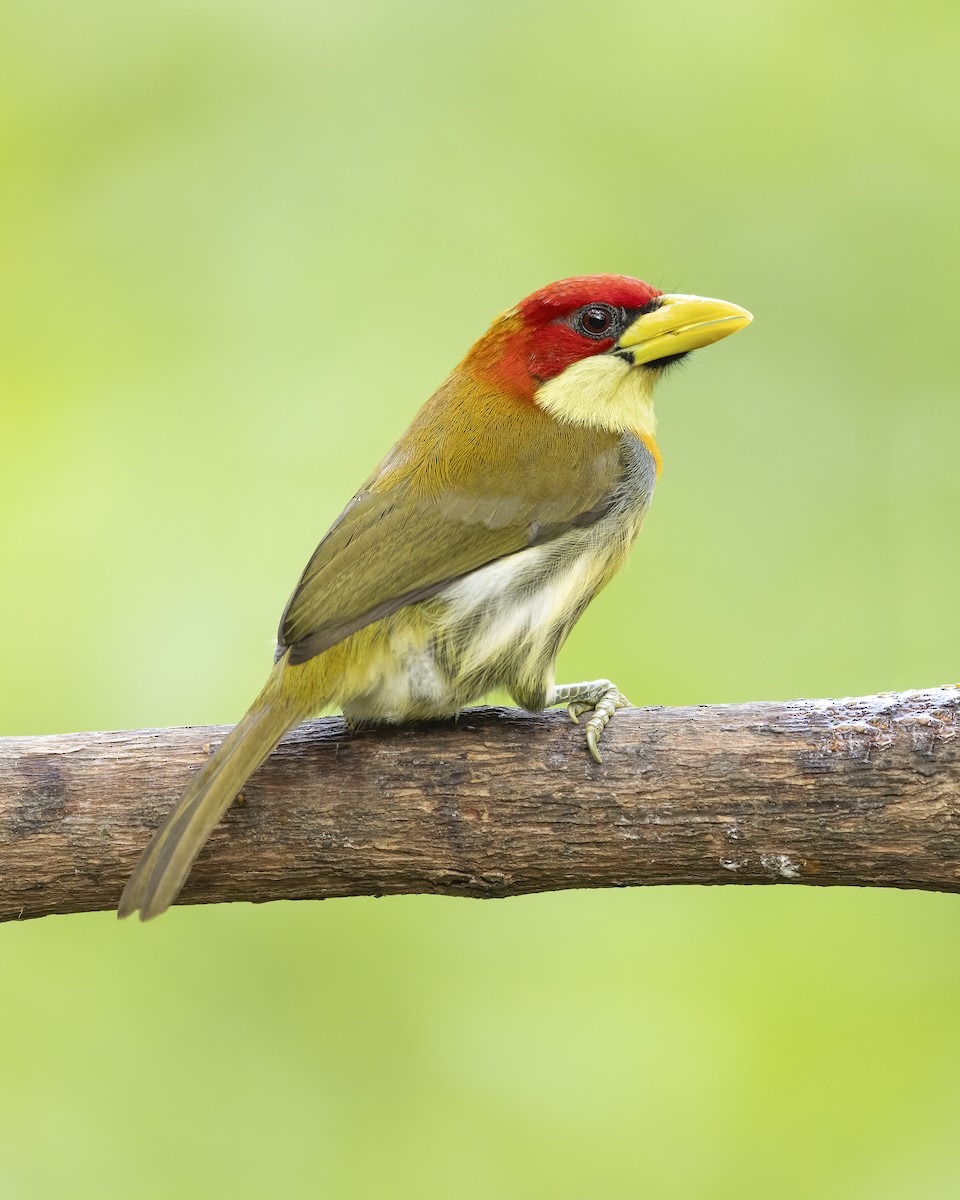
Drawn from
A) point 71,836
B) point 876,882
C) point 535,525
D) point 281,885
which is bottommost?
point 876,882

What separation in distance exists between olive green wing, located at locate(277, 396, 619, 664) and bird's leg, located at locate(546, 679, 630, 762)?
311 millimetres

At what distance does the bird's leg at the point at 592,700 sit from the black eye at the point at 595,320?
74 cm

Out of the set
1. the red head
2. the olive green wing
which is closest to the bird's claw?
the olive green wing

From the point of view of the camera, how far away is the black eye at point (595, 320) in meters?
2.79

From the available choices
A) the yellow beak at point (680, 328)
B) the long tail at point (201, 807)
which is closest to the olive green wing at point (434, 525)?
the long tail at point (201, 807)

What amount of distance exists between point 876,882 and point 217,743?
1206 millimetres

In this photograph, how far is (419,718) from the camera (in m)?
2.58

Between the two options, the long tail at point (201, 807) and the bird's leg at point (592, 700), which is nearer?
the long tail at point (201, 807)

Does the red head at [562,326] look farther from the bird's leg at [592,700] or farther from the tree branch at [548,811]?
the tree branch at [548,811]

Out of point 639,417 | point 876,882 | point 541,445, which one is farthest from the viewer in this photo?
point 639,417

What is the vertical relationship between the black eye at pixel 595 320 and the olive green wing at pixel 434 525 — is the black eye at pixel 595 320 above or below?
above

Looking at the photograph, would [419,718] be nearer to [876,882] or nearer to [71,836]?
[71,836]

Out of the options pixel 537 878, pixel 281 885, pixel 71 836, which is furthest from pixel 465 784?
pixel 71 836

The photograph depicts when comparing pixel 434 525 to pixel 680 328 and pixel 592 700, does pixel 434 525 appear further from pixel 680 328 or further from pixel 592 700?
pixel 680 328
